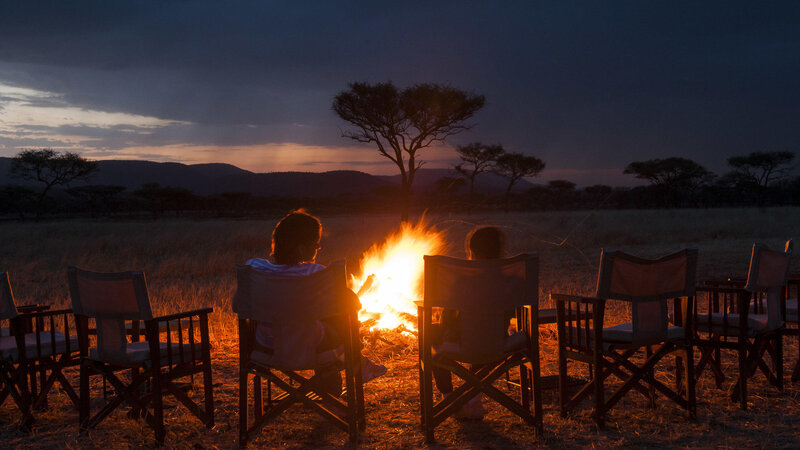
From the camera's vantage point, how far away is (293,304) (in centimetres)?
345

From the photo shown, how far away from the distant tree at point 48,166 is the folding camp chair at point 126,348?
50301mm

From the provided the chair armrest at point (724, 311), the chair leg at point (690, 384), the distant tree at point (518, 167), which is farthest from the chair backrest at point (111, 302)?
the distant tree at point (518, 167)

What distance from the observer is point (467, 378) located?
12.1 feet

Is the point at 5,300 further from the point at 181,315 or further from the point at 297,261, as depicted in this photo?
the point at 297,261

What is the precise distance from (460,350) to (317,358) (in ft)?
2.75

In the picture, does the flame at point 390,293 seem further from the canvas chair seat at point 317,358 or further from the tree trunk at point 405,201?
the tree trunk at point 405,201

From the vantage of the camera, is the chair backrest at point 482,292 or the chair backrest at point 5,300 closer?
the chair backrest at point 482,292

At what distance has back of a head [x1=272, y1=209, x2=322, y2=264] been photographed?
12.3 feet

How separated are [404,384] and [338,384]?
2.53 ft

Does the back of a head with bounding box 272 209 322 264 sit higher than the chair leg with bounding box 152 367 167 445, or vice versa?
the back of a head with bounding box 272 209 322 264

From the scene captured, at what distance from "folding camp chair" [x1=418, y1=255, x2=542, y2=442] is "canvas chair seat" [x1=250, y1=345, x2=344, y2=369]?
1.77ft

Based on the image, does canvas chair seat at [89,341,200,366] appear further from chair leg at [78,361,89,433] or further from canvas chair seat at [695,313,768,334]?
canvas chair seat at [695,313,768,334]

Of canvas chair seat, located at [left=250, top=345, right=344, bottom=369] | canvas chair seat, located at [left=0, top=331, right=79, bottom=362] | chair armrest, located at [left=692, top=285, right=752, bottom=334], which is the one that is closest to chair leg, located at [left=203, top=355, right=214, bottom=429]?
canvas chair seat, located at [left=250, top=345, right=344, bottom=369]

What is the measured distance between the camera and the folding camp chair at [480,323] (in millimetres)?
3541
